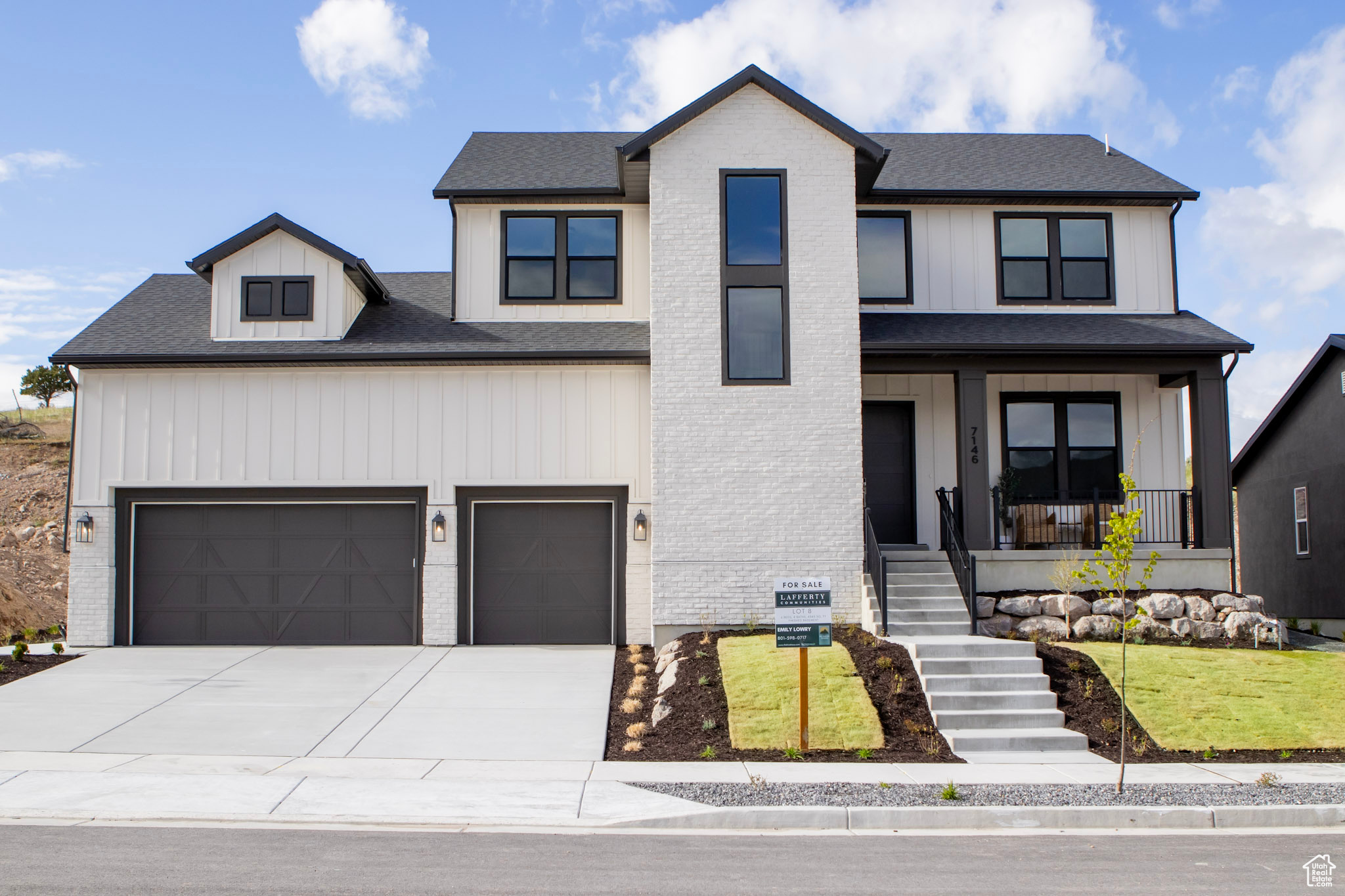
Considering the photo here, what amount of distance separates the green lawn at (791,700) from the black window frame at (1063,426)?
19.4 feet

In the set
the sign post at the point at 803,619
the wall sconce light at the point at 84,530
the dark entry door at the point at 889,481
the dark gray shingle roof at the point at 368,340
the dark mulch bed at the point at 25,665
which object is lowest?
the dark mulch bed at the point at 25,665

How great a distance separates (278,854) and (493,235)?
462 inches

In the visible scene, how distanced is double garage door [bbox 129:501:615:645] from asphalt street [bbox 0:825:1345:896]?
8.15 m

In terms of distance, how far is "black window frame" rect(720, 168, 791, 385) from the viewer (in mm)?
14492

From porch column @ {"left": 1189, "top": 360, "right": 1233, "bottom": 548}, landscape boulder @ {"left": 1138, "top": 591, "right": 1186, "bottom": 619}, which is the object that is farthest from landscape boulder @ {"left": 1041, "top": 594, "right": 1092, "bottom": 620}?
porch column @ {"left": 1189, "top": 360, "right": 1233, "bottom": 548}

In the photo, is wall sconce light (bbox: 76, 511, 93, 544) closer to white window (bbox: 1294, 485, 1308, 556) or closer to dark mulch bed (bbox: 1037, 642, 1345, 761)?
dark mulch bed (bbox: 1037, 642, 1345, 761)

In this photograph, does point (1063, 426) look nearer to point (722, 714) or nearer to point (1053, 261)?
point (1053, 261)

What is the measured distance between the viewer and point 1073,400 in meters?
16.9

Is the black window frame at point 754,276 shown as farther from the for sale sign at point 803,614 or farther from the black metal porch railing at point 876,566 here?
the for sale sign at point 803,614

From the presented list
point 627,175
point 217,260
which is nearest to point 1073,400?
point 627,175

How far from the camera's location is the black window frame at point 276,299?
52.7ft

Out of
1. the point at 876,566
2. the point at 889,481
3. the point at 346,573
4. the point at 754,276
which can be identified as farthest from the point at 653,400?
the point at 346,573

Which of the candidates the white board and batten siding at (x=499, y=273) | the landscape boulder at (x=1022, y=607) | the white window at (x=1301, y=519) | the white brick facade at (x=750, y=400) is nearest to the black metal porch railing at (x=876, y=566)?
the white brick facade at (x=750, y=400)

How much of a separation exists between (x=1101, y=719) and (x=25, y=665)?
13598 millimetres
